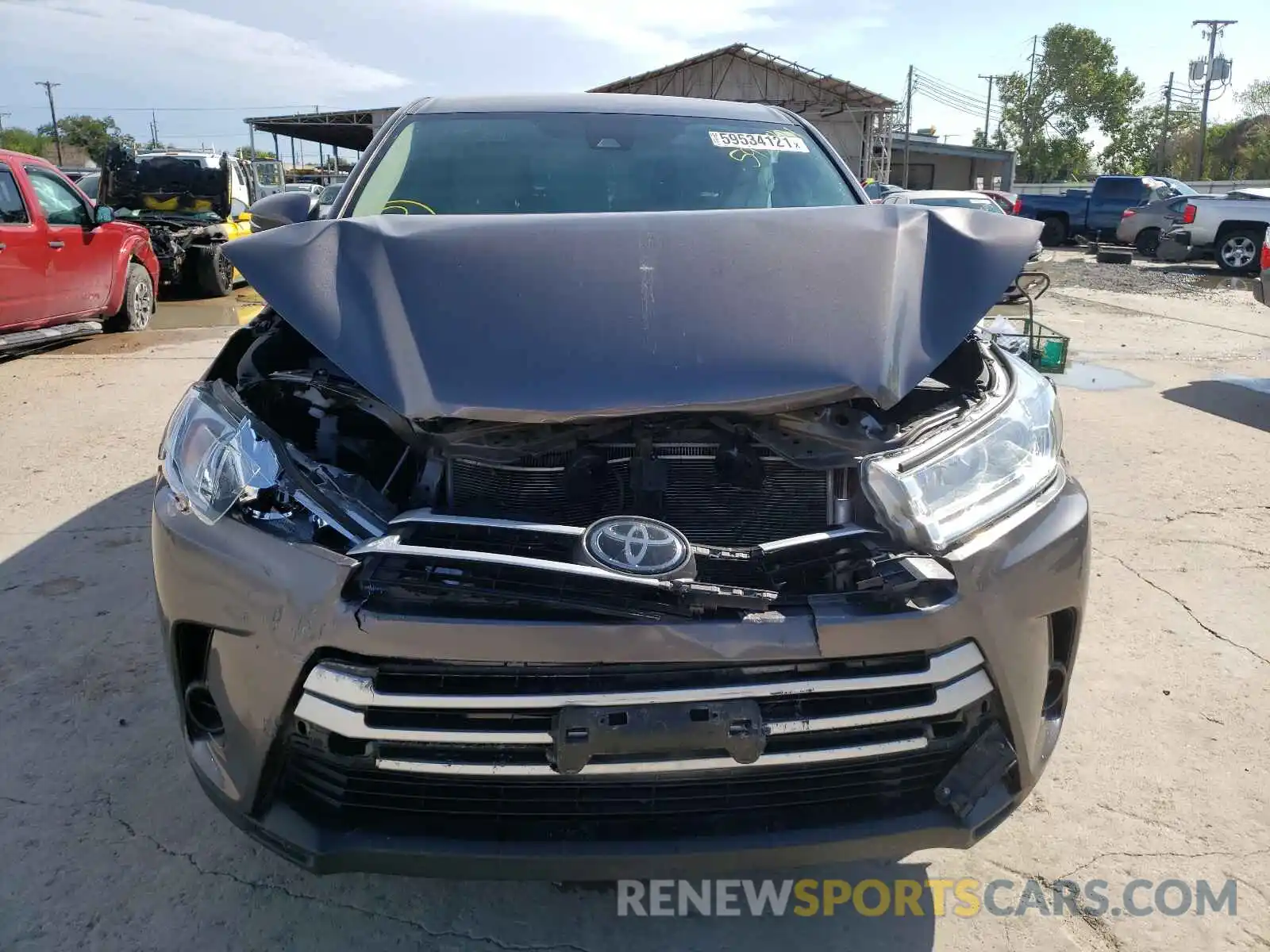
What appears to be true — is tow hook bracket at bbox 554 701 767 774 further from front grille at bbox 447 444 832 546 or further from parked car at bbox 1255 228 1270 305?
parked car at bbox 1255 228 1270 305

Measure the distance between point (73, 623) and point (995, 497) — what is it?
10.0 feet

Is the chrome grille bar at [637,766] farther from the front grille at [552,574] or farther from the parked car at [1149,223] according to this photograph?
the parked car at [1149,223]

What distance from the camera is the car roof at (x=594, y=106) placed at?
10.9 ft

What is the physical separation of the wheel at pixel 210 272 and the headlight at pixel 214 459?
11037 millimetres

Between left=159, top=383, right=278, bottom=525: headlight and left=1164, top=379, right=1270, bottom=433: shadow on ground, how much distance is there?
21.1ft

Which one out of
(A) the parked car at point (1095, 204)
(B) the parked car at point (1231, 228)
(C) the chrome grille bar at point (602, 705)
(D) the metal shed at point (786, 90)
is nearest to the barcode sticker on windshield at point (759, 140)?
(C) the chrome grille bar at point (602, 705)

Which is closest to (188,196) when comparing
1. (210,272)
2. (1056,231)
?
(210,272)

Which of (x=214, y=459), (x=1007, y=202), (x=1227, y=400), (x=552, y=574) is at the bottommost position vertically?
(x=1227, y=400)

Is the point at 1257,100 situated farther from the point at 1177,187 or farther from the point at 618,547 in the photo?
the point at 618,547

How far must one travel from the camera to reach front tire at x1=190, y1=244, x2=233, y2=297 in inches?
469

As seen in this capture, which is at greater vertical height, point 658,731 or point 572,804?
point 658,731

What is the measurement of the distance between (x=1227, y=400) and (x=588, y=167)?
5965 mm

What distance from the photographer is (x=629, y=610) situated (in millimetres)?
1492

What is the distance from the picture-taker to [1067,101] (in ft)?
210
